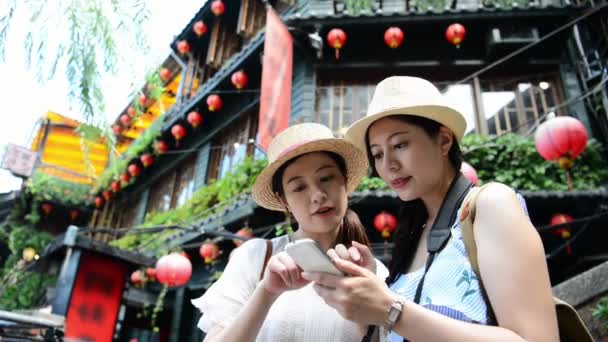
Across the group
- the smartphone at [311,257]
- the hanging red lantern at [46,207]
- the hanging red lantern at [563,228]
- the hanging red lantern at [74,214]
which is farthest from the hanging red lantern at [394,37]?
the hanging red lantern at [46,207]

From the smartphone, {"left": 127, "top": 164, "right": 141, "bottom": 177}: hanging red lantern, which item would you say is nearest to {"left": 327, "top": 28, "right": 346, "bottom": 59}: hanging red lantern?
{"left": 127, "top": 164, "right": 141, "bottom": 177}: hanging red lantern

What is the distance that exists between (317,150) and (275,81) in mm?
7226

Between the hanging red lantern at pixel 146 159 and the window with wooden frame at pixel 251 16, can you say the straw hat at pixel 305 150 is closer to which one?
the window with wooden frame at pixel 251 16

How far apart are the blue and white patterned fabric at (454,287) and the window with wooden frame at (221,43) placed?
14.1 m

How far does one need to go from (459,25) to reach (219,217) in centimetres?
672

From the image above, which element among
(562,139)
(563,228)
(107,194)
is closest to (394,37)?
(562,139)

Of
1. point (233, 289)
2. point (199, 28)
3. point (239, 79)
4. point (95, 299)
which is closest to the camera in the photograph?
point (233, 289)

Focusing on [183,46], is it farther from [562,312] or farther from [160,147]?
[562,312]

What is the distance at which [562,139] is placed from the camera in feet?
21.3

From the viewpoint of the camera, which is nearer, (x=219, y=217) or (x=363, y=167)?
(x=363, y=167)

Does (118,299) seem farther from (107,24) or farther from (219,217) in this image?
(107,24)

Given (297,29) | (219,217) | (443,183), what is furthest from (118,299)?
(443,183)

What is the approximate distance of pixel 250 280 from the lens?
1861 millimetres

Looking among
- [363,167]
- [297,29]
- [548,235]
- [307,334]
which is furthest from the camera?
[297,29]
